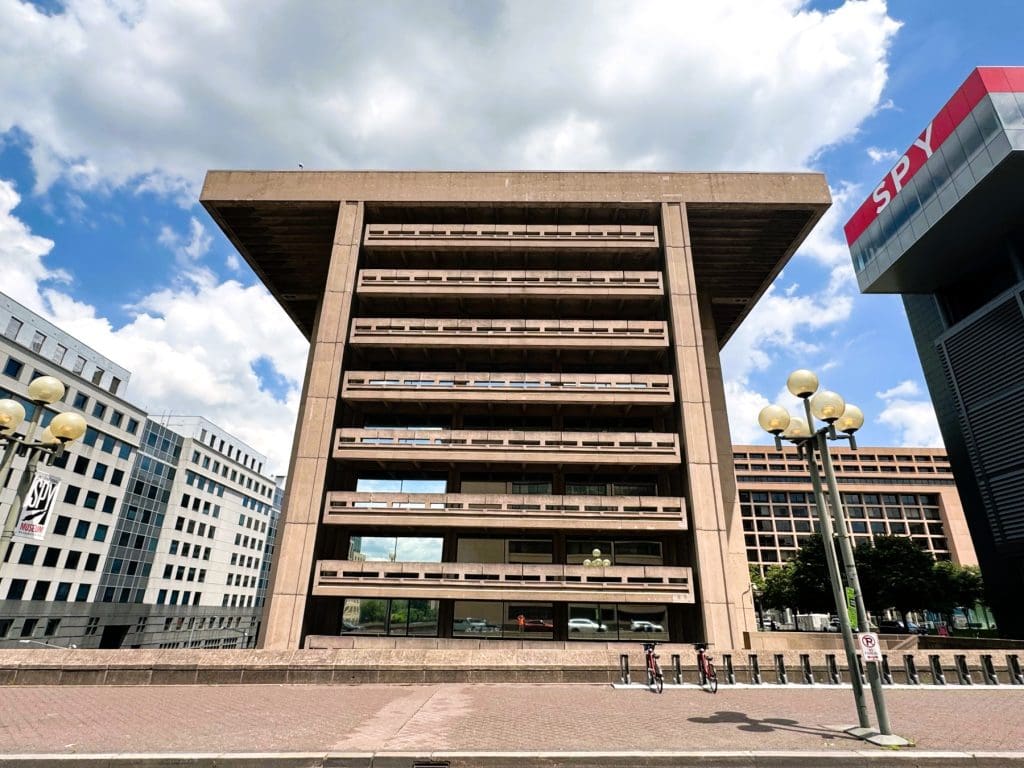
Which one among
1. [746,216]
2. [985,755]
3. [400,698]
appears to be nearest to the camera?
[985,755]

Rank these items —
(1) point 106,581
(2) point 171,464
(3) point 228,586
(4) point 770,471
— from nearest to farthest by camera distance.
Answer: (1) point 106,581, (2) point 171,464, (3) point 228,586, (4) point 770,471

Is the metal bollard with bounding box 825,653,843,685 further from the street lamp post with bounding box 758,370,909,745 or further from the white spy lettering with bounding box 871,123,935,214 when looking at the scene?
the white spy lettering with bounding box 871,123,935,214

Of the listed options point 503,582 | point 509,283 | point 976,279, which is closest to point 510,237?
point 509,283

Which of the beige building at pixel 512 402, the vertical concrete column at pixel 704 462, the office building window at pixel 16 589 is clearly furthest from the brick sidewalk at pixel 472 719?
the office building window at pixel 16 589

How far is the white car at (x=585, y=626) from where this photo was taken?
86.7 ft

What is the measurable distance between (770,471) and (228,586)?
99.5 metres

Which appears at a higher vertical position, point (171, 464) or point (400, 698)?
point (171, 464)

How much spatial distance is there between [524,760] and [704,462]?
2033cm

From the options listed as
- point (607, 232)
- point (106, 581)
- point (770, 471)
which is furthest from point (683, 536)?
point (770, 471)

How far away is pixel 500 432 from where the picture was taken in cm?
2733

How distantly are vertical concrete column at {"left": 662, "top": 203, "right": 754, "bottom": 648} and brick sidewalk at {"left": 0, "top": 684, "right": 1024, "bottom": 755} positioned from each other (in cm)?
894

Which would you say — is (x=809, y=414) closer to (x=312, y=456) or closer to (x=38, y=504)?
(x=38, y=504)

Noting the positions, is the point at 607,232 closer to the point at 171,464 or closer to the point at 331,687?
the point at 331,687

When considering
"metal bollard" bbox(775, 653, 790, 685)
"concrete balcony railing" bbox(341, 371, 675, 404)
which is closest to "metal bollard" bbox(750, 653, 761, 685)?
"metal bollard" bbox(775, 653, 790, 685)
